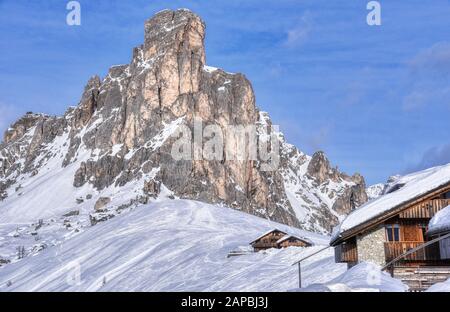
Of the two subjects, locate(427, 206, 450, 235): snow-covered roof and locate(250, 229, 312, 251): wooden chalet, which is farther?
locate(250, 229, 312, 251): wooden chalet

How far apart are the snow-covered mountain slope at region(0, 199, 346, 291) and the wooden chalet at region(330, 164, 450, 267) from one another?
4.74 m

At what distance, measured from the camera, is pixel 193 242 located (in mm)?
70250

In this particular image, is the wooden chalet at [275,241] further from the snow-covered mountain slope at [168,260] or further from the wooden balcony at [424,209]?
the wooden balcony at [424,209]

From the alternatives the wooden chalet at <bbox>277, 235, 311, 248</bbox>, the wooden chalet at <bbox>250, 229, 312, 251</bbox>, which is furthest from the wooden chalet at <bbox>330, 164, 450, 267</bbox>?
the wooden chalet at <bbox>277, 235, 311, 248</bbox>

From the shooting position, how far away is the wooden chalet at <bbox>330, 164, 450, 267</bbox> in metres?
29.1

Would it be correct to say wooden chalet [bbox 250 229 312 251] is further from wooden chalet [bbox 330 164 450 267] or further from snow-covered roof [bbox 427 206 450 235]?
snow-covered roof [bbox 427 206 450 235]

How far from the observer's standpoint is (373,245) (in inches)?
1176

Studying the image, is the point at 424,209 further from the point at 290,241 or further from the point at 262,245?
the point at 290,241

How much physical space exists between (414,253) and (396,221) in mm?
2100

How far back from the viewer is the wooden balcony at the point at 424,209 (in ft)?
96.9

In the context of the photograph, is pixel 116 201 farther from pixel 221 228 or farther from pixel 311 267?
pixel 311 267

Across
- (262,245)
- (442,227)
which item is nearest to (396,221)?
(442,227)

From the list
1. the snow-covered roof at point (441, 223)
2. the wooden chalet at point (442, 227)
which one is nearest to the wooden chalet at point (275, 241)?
the wooden chalet at point (442, 227)

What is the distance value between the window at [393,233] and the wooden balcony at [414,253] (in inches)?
24.8
